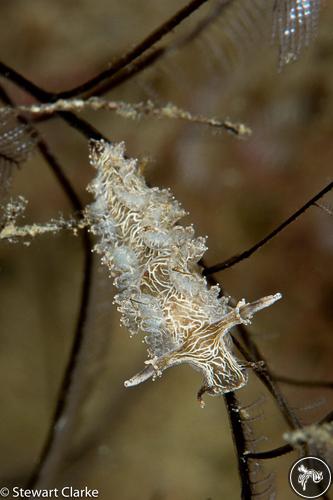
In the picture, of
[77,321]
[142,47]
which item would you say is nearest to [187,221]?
[77,321]

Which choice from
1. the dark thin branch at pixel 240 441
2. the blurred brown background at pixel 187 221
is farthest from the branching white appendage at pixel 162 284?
the blurred brown background at pixel 187 221

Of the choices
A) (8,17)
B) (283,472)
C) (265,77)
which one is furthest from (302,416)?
(8,17)

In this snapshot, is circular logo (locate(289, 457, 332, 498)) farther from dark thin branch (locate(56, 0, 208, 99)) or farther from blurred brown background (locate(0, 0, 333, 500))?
dark thin branch (locate(56, 0, 208, 99))

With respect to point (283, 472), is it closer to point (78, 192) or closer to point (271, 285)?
point (271, 285)

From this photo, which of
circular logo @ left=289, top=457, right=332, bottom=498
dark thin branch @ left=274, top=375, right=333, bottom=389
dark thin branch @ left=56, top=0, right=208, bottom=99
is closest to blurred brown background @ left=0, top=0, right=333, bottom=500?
dark thin branch @ left=274, top=375, right=333, bottom=389

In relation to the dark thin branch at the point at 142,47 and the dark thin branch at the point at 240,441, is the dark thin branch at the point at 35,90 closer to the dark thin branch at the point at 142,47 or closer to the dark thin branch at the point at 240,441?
the dark thin branch at the point at 142,47
